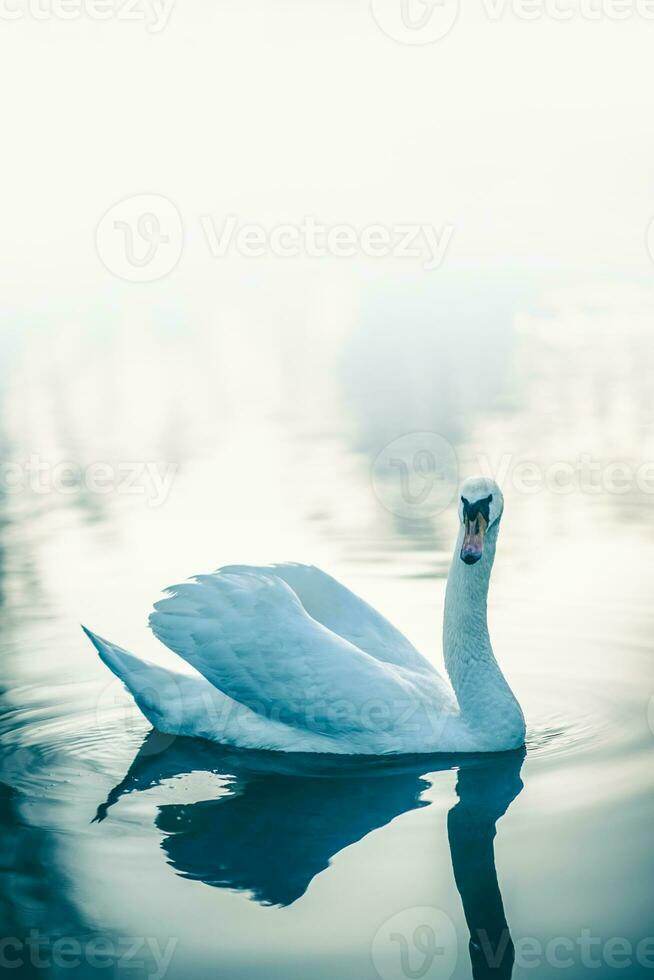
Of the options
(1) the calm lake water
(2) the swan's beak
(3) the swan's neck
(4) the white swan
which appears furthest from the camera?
(3) the swan's neck

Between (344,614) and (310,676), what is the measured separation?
0.96 metres

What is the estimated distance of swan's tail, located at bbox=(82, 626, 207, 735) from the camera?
7.98 m

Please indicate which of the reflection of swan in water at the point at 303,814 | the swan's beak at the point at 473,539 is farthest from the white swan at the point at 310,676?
the reflection of swan in water at the point at 303,814

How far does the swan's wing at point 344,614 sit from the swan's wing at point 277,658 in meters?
0.45

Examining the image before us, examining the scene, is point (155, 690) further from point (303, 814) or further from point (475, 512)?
point (475, 512)

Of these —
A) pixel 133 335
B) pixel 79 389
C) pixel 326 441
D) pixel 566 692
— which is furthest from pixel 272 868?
pixel 133 335

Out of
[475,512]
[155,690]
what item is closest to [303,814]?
[155,690]

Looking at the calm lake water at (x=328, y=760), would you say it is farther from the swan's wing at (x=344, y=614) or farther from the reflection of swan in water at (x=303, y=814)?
the swan's wing at (x=344, y=614)

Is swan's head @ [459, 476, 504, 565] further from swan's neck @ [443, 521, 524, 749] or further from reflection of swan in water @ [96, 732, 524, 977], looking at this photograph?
reflection of swan in water @ [96, 732, 524, 977]

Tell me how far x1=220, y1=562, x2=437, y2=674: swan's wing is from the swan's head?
38.8 inches

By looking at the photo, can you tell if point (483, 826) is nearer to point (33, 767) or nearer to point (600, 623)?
point (33, 767)

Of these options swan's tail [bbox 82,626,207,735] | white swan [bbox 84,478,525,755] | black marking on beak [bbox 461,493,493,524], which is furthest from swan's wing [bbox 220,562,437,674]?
black marking on beak [bbox 461,493,493,524]

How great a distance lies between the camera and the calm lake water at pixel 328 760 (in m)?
5.74

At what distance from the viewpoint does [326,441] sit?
18.9 meters
